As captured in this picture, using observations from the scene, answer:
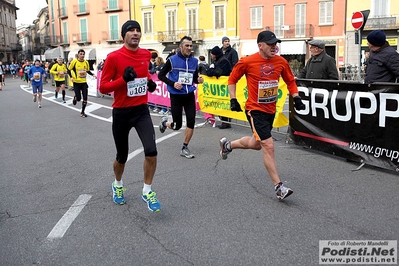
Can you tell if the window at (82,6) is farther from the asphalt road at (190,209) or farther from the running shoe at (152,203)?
the running shoe at (152,203)

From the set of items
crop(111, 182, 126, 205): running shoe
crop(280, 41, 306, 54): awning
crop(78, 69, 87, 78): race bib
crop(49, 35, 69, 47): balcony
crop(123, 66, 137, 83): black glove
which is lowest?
crop(111, 182, 126, 205): running shoe

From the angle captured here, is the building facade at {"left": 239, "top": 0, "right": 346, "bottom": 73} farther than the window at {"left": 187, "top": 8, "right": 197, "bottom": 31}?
No

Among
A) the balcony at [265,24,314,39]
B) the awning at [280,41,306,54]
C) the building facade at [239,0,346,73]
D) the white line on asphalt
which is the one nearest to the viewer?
the white line on asphalt

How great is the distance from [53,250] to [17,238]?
1.67 ft

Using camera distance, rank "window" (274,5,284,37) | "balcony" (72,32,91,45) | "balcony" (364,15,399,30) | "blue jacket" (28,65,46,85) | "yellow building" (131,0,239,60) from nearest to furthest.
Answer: "blue jacket" (28,65,46,85)
"balcony" (364,15,399,30)
"window" (274,5,284,37)
"yellow building" (131,0,239,60)
"balcony" (72,32,91,45)

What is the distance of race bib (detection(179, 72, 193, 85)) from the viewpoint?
23.6 feet

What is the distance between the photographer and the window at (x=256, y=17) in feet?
132

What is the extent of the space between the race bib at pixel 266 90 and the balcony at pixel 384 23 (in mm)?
32736

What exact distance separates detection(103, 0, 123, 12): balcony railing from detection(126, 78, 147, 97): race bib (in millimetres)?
47136

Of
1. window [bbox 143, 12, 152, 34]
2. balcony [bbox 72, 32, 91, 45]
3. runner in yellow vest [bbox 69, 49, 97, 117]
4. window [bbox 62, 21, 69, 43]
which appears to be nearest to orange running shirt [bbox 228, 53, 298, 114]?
runner in yellow vest [bbox 69, 49, 97, 117]

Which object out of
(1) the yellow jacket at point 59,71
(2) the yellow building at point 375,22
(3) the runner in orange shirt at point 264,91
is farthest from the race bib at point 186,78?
(2) the yellow building at point 375,22

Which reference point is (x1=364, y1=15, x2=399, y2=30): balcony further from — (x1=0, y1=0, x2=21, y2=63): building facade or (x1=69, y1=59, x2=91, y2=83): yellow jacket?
(x1=0, y1=0, x2=21, y2=63): building facade

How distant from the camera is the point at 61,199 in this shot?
5.04m

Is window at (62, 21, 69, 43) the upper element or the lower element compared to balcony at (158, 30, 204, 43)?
upper
